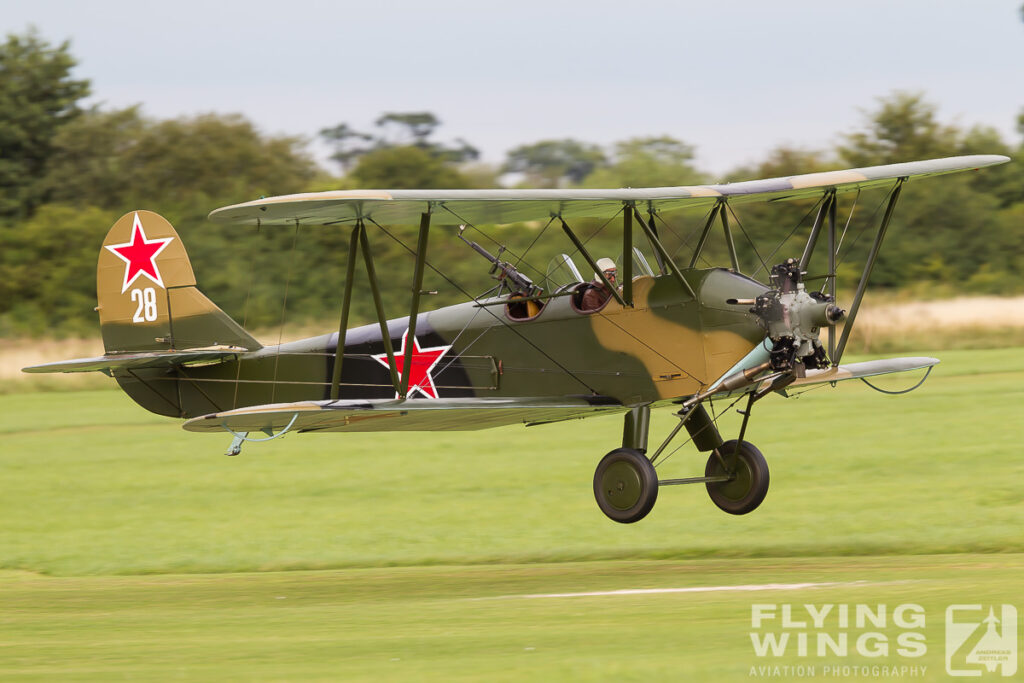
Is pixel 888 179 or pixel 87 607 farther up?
pixel 888 179

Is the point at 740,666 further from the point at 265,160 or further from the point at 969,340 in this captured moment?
the point at 265,160

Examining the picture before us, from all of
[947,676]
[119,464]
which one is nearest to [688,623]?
[947,676]

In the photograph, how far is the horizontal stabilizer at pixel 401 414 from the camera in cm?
995

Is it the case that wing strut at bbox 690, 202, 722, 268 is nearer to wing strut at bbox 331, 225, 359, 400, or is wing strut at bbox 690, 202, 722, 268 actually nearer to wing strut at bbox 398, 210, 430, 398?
wing strut at bbox 398, 210, 430, 398

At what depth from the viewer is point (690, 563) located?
13000 millimetres

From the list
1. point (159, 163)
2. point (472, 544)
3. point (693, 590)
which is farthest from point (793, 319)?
point (159, 163)

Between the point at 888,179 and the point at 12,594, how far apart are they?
9.21 m

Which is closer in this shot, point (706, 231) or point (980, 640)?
point (980, 640)

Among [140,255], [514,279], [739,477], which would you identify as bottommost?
[739,477]

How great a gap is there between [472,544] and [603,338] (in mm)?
4415

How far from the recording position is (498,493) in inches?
720

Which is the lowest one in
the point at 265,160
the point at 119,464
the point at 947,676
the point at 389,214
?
the point at 119,464

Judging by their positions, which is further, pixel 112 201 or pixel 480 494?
pixel 112 201

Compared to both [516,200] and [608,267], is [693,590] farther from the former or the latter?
[516,200]
